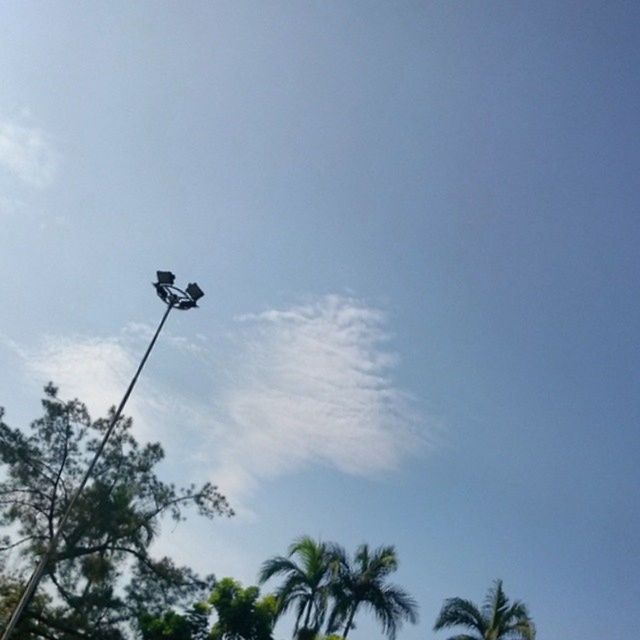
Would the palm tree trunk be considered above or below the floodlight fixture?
below

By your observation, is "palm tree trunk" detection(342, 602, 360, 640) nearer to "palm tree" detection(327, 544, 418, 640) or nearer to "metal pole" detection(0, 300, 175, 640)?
"palm tree" detection(327, 544, 418, 640)

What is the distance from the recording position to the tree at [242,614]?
2248 cm

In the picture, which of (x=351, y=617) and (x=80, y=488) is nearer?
(x=80, y=488)

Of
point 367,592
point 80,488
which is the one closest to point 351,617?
point 367,592

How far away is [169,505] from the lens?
80.3 ft

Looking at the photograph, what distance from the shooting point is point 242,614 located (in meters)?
22.7

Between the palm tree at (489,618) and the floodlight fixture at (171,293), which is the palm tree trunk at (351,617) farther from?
the floodlight fixture at (171,293)

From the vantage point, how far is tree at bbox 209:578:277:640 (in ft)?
73.8

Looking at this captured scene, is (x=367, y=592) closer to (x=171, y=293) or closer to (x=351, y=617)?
(x=351, y=617)

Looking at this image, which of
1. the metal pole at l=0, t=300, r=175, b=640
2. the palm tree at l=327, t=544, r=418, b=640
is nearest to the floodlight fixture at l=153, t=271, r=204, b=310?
the metal pole at l=0, t=300, r=175, b=640

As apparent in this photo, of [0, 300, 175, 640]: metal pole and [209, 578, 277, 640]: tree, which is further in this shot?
[209, 578, 277, 640]: tree

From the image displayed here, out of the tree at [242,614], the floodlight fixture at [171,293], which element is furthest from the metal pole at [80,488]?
the tree at [242,614]

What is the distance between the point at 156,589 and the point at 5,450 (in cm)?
830

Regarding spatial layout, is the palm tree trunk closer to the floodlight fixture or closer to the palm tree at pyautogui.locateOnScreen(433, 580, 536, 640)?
the palm tree at pyautogui.locateOnScreen(433, 580, 536, 640)
